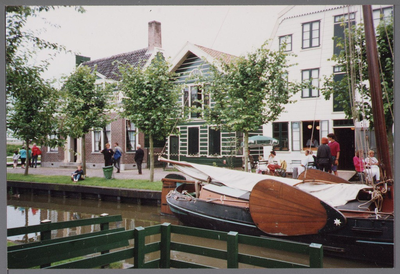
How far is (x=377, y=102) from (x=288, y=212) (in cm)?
255

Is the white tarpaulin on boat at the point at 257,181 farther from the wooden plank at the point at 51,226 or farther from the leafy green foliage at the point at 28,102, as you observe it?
the wooden plank at the point at 51,226

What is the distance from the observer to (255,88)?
1247 cm

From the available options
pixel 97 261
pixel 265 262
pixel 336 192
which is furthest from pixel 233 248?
pixel 336 192

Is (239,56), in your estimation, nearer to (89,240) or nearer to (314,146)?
(314,146)

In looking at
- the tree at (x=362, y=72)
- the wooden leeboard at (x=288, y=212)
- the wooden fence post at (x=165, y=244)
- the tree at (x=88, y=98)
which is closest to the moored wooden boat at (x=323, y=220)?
the wooden leeboard at (x=288, y=212)

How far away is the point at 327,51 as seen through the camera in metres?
14.6

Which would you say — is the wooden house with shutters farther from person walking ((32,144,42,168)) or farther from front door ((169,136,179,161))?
person walking ((32,144,42,168))

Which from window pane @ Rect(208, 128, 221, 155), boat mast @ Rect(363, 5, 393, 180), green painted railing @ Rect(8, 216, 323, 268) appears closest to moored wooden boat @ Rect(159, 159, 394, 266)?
boat mast @ Rect(363, 5, 393, 180)

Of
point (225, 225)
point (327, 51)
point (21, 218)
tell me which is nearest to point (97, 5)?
point (225, 225)

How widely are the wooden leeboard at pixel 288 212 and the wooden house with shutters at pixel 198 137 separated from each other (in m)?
9.38

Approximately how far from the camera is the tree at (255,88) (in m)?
12.4

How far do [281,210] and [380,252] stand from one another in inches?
70.0

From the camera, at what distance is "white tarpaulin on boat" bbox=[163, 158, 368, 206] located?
22.8 feet

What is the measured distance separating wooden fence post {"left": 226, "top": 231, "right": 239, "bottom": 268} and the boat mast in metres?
3.90
